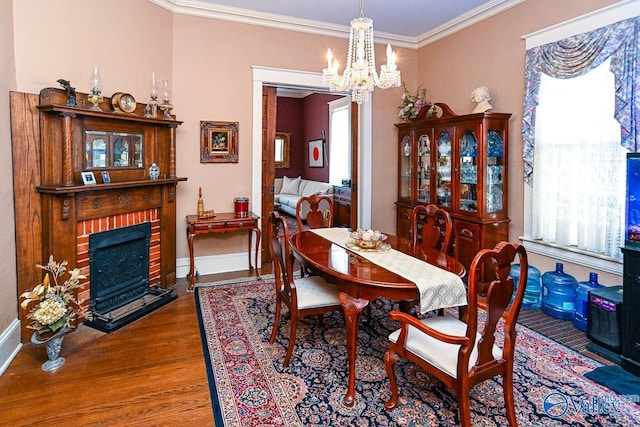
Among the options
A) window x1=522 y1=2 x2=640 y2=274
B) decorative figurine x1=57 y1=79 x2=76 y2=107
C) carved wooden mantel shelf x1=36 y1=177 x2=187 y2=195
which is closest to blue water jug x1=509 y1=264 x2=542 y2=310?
window x1=522 y1=2 x2=640 y2=274

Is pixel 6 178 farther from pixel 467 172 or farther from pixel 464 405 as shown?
pixel 467 172

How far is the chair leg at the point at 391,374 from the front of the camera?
2082 millimetres

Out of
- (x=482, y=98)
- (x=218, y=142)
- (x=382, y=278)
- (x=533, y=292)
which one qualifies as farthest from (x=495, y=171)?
(x=218, y=142)

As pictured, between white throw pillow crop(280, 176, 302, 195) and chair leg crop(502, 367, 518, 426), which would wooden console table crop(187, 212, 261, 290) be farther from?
white throw pillow crop(280, 176, 302, 195)

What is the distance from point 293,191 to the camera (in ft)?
30.5

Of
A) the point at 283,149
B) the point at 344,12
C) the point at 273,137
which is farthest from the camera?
the point at 283,149

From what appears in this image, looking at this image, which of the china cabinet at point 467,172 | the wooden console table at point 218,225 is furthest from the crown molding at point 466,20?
the wooden console table at point 218,225

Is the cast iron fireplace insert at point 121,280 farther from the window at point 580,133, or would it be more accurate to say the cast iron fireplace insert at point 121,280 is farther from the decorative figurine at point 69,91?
the window at point 580,133

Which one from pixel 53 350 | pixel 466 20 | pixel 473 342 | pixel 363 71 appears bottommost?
pixel 53 350

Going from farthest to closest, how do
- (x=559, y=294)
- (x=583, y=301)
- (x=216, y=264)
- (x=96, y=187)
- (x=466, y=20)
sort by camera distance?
(x=216, y=264) < (x=466, y=20) < (x=559, y=294) < (x=583, y=301) < (x=96, y=187)

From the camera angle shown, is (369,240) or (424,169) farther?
(424,169)

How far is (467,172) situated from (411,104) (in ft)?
4.26

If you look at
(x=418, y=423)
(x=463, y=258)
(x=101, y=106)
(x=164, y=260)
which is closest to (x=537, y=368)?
(x=418, y=423)

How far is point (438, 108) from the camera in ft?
16.2
